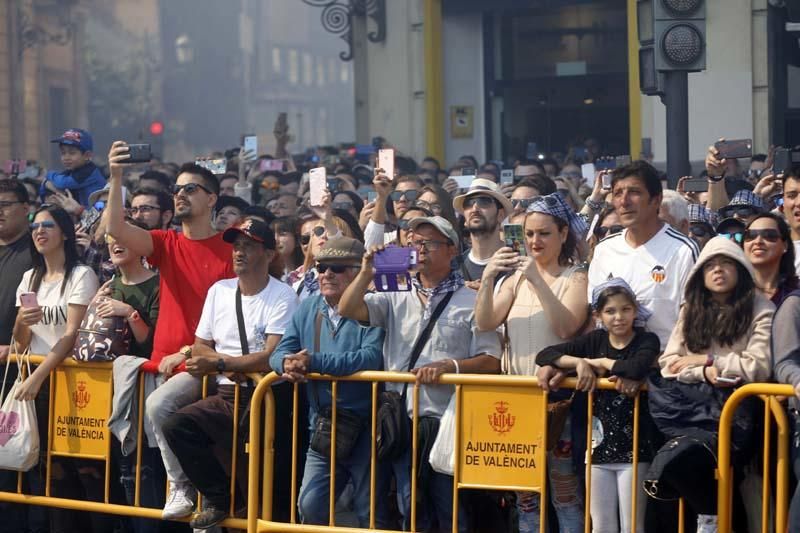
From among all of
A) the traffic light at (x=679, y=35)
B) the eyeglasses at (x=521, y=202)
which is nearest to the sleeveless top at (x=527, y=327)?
the eyeglasses at (x=521, y=202)

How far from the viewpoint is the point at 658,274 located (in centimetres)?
704

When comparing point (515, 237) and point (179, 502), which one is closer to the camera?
point (515, 237)

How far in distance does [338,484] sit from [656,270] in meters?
1.87

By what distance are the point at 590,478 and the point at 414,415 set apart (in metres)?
0.91

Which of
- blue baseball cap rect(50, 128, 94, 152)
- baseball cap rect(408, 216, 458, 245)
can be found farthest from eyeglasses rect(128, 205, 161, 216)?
blue baseball cap rect(50, 128, 94, 152)

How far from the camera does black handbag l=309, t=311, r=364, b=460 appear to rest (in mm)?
7207

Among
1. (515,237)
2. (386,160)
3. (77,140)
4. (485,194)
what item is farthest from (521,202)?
(77,140)

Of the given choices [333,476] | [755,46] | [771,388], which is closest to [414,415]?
[333,476]

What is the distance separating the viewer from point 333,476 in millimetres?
A: 7211

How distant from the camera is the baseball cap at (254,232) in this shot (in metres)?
7.82

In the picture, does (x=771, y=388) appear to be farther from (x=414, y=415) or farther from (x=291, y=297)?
(x=291, y=297)

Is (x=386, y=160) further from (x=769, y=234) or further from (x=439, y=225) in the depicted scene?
(x=769, y=234)

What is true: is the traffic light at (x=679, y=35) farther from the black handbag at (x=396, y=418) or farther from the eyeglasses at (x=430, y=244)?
the black handbag at (x=396, y=418)

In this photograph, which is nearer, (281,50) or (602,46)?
(602,46)
